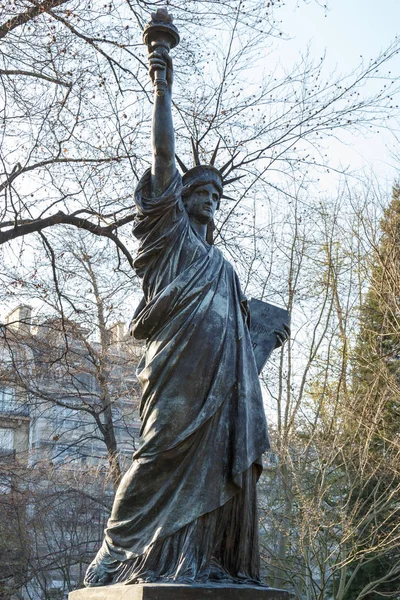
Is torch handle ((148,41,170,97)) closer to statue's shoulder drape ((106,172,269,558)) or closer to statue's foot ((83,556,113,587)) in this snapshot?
statue's shoulder drape ((106,172,269,558))

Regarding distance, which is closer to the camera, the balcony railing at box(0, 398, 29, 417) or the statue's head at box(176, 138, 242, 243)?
the statue's head at box(176, 138, 242, 243)

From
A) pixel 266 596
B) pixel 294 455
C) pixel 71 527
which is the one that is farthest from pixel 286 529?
pixel 266 596

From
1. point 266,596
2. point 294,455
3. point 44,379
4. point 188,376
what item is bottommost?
point 266,596

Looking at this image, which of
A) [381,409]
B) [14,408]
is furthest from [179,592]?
[14,408]

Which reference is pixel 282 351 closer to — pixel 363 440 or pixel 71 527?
pixel 363 440

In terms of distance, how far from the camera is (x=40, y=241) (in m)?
13.9

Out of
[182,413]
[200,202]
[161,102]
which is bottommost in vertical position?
[182,413]

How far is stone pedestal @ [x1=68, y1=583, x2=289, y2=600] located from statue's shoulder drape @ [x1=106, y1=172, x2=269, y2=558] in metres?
0.24

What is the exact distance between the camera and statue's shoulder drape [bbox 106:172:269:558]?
4637 mm

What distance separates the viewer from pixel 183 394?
15.6ft

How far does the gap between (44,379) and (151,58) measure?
1541 centimetres

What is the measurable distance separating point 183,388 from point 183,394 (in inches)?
1.3

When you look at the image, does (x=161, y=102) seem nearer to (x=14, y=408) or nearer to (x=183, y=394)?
(x=183, y=394)

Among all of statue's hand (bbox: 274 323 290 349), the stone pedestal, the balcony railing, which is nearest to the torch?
statue's hand (bbox: 274 323 290 349)
